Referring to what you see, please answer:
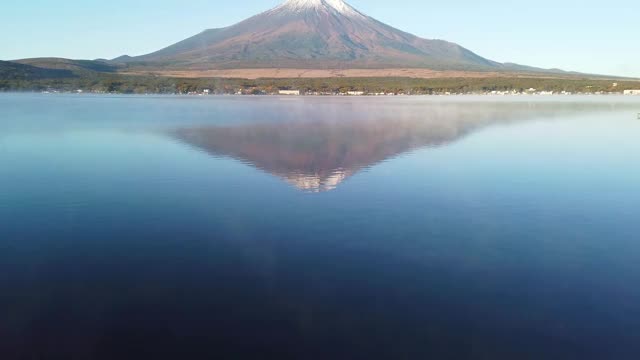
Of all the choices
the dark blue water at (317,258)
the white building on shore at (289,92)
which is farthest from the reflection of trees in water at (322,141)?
the white building on shore at (289,92)

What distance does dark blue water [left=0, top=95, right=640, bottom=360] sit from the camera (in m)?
7.36

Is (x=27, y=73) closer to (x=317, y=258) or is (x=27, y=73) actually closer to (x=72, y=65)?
(x=72, y=65)

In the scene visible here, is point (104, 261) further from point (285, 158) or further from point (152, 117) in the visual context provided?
point (152, 117)

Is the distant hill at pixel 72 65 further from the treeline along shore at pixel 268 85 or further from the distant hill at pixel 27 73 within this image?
the treeline along shore at pixel 268 85

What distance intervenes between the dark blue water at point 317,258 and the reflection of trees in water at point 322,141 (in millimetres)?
333

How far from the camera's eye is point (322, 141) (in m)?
28.3

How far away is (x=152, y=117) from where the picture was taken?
44406mm

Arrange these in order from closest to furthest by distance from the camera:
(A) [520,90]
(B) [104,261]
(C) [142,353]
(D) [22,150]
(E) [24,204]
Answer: (C) [142,353]
(B) [104,261]
(E) [24,204]
(D) [22,150]
(A) [520,90]

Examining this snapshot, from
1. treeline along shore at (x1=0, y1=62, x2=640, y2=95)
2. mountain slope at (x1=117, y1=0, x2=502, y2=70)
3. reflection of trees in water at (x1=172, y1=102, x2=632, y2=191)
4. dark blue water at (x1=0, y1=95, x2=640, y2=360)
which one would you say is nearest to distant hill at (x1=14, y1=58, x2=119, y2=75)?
treeline along shore at (x1=0, y1=62, x2=640, y2=95)

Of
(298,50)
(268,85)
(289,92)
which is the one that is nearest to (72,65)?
(268,85)

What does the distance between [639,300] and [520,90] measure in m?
112

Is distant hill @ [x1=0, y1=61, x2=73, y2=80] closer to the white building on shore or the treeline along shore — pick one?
the treeline along shore

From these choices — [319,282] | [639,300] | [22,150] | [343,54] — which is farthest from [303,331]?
[343,54]

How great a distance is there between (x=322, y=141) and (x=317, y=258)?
18.3 meters
